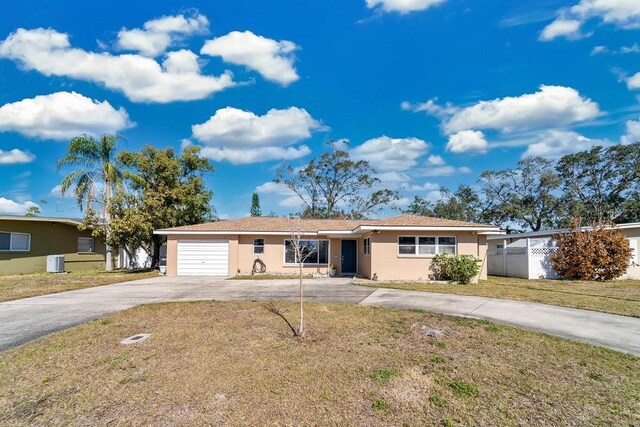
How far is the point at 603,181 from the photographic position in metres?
Answer: 34.8

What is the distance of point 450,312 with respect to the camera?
869 cm

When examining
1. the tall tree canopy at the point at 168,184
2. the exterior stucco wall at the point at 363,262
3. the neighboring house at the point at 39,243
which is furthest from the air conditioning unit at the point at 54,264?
the exterior stucco wall at the point at 363,262

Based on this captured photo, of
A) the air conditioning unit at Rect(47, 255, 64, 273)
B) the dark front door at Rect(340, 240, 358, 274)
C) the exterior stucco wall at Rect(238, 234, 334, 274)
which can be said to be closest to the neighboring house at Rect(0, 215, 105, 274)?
the air conditioning unit at Rect(47, 255, 64, 273)

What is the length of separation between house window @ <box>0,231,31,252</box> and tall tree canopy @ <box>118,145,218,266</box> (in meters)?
6.12

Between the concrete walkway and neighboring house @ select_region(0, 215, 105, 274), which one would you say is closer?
the concrete walkway

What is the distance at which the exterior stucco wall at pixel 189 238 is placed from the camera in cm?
1972

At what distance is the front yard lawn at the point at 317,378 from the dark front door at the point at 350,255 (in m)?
13.4

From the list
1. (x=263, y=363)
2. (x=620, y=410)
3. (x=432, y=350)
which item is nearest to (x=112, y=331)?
(x=263, y=363)

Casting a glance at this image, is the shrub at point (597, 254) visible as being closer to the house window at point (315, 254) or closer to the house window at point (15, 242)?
the house window at point (315, 254)

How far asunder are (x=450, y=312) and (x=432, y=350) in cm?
319

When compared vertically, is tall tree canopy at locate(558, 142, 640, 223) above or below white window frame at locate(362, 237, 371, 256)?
above

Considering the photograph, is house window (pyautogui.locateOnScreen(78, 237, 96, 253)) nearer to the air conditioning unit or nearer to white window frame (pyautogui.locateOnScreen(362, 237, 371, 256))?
the air conditioning unit

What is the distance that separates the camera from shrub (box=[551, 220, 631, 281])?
57.2 feet

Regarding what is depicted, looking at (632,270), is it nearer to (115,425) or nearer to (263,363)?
(263,363)
